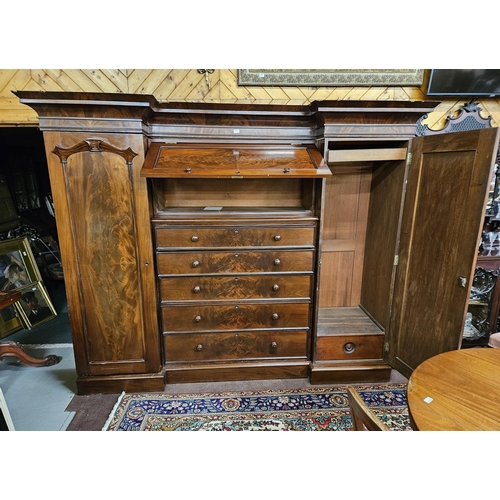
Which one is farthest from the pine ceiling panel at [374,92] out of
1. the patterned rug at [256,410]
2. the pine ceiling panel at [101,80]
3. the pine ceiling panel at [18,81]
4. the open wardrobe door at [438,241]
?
the pine ceiling panel at [18,81]

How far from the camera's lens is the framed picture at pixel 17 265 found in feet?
11.0

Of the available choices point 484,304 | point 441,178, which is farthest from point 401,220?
point 484,304

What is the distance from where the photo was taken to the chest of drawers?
221cm

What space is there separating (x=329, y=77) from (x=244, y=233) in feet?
5.09

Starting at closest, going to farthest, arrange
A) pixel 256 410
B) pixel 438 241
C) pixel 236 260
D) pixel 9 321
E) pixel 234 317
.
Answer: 1. pixel 438 241
2. pixel 256 410
3. pixel 236 260
4. pixel 234 317
5. pixel 9 321

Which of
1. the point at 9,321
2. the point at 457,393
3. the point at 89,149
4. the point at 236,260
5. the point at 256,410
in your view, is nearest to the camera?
the point at 457,393

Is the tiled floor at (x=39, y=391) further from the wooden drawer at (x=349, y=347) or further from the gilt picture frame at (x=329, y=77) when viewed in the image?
the gilt picture frame at (x=329, y=77)

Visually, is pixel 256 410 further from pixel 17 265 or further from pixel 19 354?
pixel 17 265

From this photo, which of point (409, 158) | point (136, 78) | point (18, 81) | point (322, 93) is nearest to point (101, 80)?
point (136, 78)

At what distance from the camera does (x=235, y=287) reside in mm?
2312

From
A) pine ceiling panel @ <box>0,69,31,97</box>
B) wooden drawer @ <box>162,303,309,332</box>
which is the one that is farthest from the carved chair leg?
pine ceiling panel @ <box>0,69,31,97</box>

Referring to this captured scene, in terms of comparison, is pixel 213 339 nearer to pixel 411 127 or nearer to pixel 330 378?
pixel 330 378

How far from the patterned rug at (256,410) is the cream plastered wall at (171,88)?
2.41m

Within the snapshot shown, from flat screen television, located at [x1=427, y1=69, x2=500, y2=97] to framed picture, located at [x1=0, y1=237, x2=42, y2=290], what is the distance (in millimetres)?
4495
